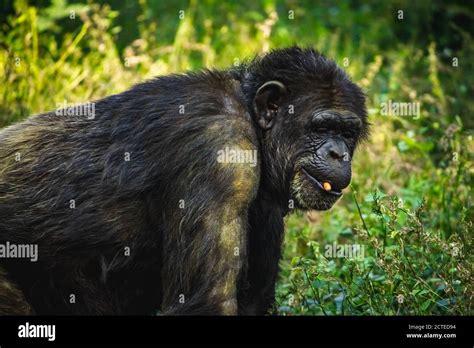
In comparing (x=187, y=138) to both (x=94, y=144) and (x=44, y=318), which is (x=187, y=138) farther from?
(x=44, y=318)

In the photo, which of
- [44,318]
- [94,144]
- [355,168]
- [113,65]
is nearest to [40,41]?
[113,65]

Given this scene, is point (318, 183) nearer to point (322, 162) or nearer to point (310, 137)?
point (322, 162)

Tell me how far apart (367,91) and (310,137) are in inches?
65.8

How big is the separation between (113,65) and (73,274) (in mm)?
4157

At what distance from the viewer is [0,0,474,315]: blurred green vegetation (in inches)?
234

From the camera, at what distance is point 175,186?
539cm

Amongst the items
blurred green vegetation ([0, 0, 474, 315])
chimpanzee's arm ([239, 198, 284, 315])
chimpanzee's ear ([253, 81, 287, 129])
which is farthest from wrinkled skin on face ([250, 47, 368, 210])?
blurred green vegetation ([0, 0, 474, 315])

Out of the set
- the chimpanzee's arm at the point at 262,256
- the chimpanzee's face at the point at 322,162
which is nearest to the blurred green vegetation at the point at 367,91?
the chimpanzee's arm at the point at 262,256

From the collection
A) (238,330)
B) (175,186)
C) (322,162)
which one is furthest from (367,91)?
(238,330)

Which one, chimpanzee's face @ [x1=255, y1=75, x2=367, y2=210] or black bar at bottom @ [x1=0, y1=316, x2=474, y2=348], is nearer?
black bar at bottom @ [x1=0, y1=316, x2=474, y2=348]

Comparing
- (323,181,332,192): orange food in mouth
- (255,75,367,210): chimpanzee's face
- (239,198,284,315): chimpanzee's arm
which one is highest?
(255,75,367,210): chimpanzee's face

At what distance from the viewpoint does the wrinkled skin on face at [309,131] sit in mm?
5766

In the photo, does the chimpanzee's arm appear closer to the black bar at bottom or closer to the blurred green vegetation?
the blurred green vegetation

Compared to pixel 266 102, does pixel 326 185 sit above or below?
below
